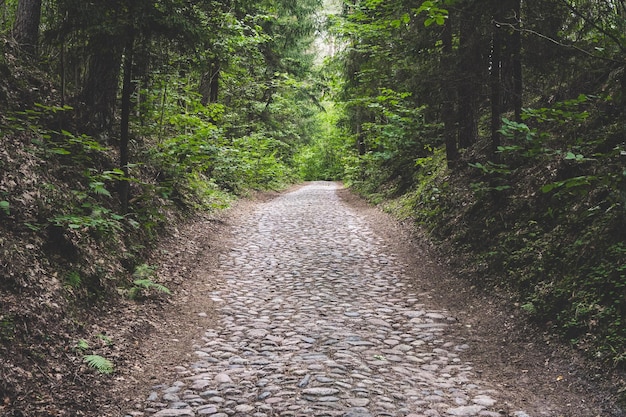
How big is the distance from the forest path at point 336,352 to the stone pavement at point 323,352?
2 centimetres

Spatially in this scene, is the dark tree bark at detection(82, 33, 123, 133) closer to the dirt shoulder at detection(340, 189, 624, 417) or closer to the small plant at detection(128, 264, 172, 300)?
the small plant at detection(128, 264, 172, 300)

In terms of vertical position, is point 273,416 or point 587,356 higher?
point 587,356

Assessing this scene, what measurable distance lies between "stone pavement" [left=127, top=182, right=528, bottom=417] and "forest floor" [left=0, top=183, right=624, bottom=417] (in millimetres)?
190

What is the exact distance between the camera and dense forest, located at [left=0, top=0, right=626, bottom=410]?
181 inches

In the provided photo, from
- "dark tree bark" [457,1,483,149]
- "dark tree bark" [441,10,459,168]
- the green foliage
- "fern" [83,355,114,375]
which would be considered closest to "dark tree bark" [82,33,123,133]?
the green foliage

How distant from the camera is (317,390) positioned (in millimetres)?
4293

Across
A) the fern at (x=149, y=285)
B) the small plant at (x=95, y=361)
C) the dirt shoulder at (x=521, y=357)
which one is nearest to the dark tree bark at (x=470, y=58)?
the dirt shoulder at (x=521, y=357)

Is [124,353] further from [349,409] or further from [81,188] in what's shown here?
[81,188]

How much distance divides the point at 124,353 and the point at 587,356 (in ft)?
15.9

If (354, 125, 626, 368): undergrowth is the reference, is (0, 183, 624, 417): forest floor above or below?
→ below

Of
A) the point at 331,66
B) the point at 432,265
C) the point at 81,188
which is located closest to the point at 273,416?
the point at 81,188

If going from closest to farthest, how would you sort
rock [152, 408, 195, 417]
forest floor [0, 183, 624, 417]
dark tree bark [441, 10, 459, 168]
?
rock [152, 408, 195, 417] → forest floor [0, 183, 624, 417] → dark tree bark [441, 10, 459, 168]

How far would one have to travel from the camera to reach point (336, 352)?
17.1 feet

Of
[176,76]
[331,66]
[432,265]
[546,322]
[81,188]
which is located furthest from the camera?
[331,66]
